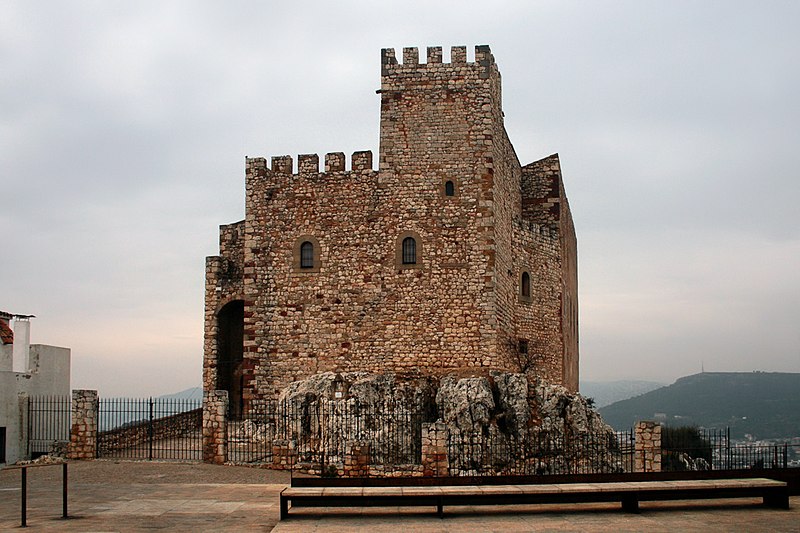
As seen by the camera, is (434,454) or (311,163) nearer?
(434,454)

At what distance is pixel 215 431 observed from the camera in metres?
23.2

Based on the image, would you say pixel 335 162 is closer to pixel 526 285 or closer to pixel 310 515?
pixel 526 285

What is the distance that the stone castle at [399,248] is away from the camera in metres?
27.4

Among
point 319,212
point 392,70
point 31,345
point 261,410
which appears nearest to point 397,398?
point 261,410

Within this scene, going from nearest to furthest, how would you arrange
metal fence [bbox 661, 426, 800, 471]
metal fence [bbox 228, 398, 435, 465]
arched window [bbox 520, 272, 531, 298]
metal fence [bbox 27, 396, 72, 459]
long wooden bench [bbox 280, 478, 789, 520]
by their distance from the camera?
long wooden bench [bbox 280, 478, 789, 520] → metal fence [bbox 661, 426, 800, 471] → metal fence [bbox 228, 398, 435, 465] → metal fence [bbox 27, 396, 72, 459] → arched window [bbox 520, 272, 531, 298]

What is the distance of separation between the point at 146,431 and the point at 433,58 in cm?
1523

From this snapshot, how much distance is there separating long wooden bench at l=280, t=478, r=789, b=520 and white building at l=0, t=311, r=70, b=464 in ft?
55.1

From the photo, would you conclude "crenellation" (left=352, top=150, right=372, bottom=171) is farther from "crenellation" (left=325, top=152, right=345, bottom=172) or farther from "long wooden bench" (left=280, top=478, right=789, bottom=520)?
"long wooden bench" (left=280, top=478, right=789, bottom=520)

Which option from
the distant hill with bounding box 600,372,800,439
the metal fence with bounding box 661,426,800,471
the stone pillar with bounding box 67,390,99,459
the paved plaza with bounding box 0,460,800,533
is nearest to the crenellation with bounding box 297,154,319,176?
the stone pillar with bounding box 67,390,99,459

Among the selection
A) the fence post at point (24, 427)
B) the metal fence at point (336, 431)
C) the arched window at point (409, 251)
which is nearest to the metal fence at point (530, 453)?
the metal fence at point (336, 431)

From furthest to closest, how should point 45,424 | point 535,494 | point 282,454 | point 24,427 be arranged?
point 45,424, point 24,427, point 282,454, point 535,494

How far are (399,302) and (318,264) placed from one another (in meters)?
3.01

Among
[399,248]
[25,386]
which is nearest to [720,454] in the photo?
[399,248]

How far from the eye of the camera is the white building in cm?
2789
